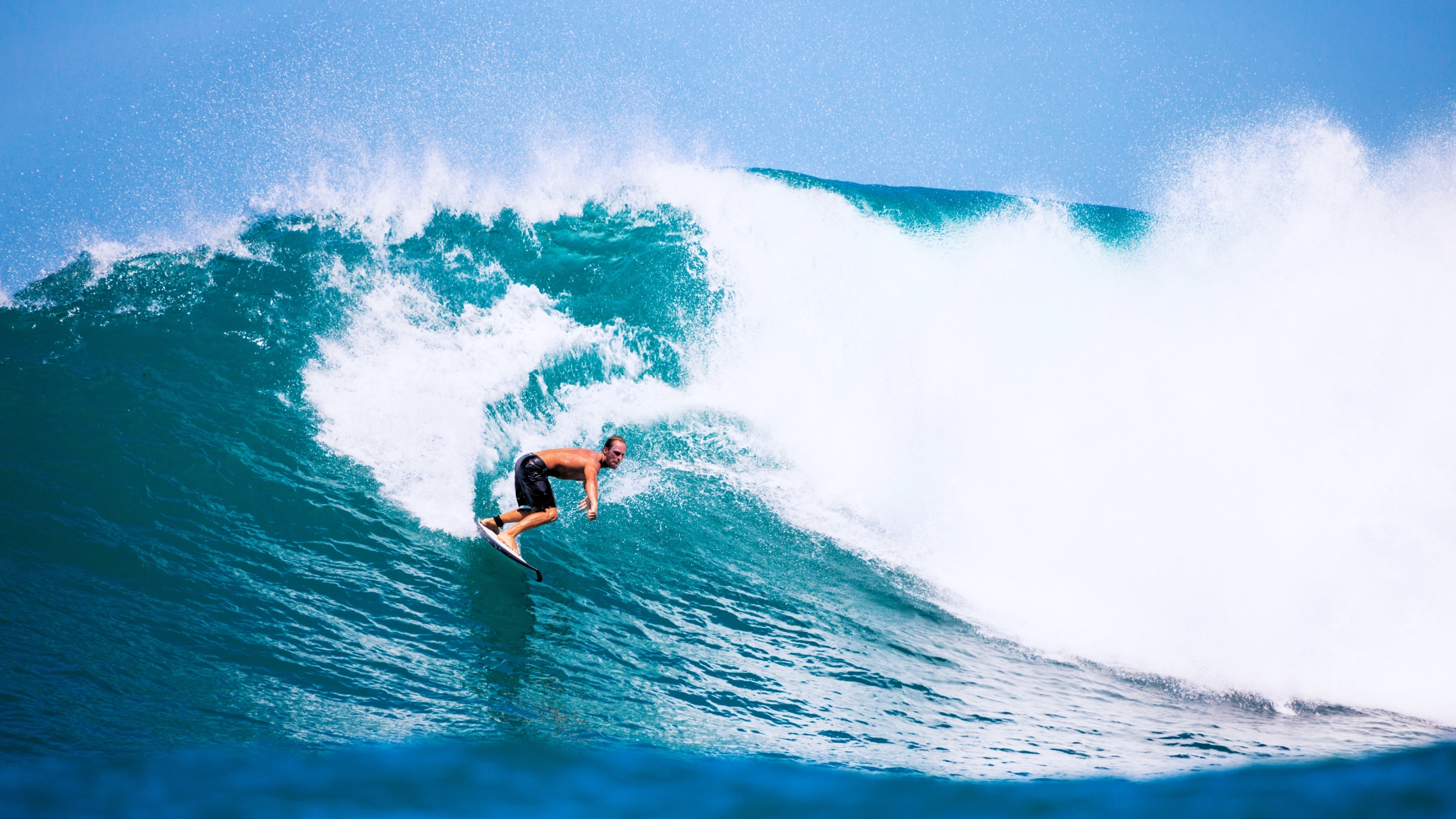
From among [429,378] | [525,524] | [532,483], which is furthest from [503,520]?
[429,378]

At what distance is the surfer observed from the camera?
636cm

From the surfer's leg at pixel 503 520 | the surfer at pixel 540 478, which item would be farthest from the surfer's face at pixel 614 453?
the surfer's leg at pixel 503 520

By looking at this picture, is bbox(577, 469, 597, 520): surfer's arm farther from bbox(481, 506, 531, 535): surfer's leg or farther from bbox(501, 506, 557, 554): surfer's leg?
bbox(481, 506, 531, 535): surfer's leg

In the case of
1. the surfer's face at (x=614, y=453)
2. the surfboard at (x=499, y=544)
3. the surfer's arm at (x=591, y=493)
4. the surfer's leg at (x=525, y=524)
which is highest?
the surfer's face at (x=614, y=453)

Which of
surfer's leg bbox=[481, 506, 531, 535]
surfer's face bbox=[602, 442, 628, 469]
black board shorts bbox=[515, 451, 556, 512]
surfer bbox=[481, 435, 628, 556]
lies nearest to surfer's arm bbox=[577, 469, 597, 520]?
surfer bbox=[481, 435, 628, 556]

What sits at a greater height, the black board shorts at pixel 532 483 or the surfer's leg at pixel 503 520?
the black board shorts at pixel 532 483

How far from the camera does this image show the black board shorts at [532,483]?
640 centimetres

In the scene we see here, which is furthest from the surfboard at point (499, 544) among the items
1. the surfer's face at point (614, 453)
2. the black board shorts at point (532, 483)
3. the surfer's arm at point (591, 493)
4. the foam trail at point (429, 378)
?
the surfer's face at point (614, 453)

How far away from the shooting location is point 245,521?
6.68 m

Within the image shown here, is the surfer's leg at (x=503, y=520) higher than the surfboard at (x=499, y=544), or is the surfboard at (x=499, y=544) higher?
the surfer's leg at (x=503, y=520)

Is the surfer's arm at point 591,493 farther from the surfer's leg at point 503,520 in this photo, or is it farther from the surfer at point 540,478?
the surfer's leg at point 503,520

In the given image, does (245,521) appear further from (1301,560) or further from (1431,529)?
(1431,529)

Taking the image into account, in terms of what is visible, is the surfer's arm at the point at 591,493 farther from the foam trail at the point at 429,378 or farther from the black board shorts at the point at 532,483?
the foam trail at the point at 429,378

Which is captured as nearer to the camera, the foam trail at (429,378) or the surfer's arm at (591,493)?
the surfer's arm at (591,493)
